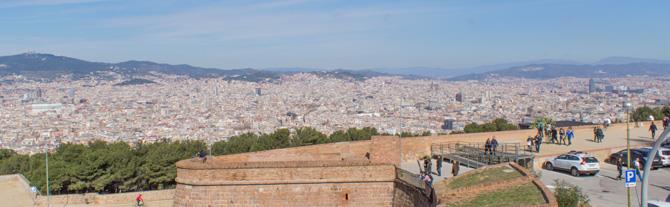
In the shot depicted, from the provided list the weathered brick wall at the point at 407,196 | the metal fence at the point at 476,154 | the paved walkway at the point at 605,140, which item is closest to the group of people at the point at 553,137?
the paved walkway at the point at 605,140

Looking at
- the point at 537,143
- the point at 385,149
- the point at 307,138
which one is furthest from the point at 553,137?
the point at 307,138

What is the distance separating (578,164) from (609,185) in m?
1.52

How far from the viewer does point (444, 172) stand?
20.6 m

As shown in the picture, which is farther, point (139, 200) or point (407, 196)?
point (139, 200)

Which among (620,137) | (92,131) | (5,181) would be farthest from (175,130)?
(620,137)

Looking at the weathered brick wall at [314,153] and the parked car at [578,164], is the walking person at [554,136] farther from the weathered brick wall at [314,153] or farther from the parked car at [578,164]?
the weathered brick wall at [314,153]

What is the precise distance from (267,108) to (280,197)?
12411cm

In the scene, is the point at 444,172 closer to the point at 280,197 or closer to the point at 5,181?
the point at 280,197

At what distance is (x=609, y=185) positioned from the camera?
1995 cm

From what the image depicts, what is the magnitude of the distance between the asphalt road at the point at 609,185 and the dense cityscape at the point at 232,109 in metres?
42.2

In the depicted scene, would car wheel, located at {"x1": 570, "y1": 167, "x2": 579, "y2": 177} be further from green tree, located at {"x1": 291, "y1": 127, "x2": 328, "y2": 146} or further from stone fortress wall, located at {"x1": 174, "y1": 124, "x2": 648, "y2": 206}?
green tree, located at {"x1": 291, "y1": 127, "x2": 328, "y2": 146}

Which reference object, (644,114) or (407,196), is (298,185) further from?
(644,114)


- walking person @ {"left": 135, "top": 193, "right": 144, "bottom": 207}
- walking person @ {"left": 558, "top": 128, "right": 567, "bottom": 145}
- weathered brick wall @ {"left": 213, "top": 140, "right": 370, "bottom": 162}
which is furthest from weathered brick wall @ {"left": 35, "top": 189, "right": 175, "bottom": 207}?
walking person @ {"left": 558, "top": 128, "right": 567, "bottom": 145}

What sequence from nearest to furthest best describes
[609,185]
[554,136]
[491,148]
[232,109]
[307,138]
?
[609,185] → [491,148] → [554,136] → [307,138] → [232,109]
